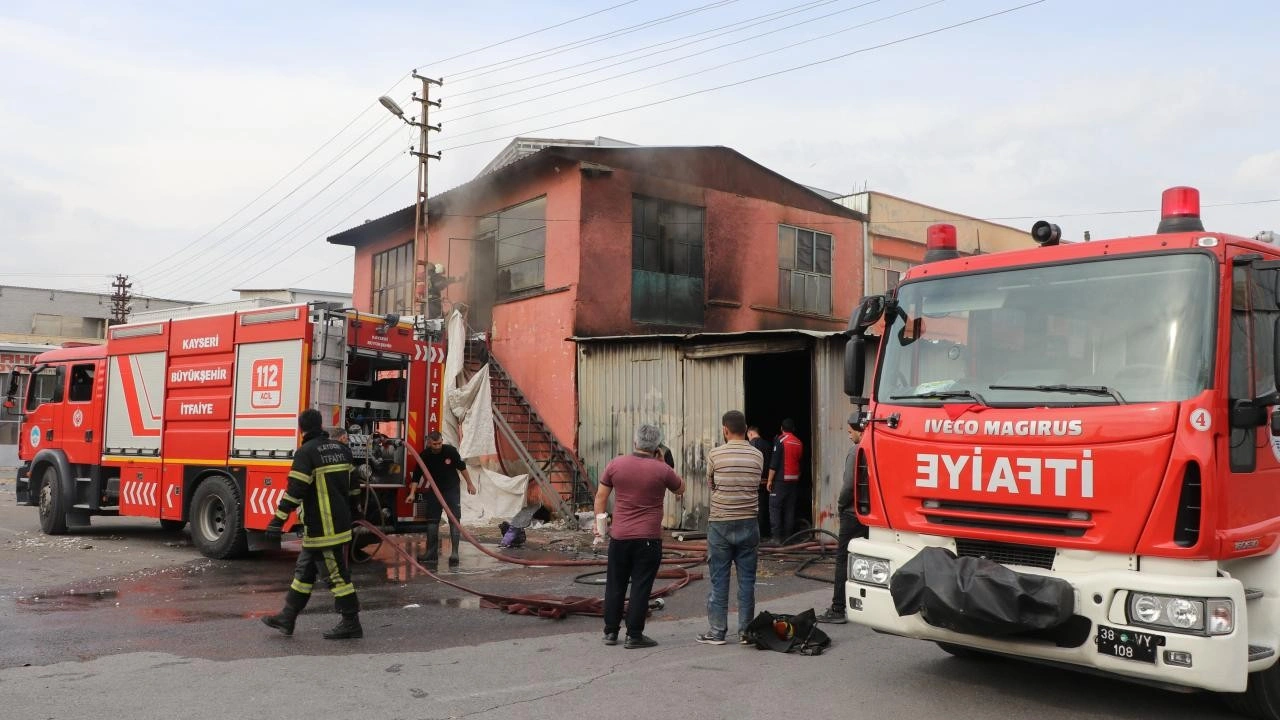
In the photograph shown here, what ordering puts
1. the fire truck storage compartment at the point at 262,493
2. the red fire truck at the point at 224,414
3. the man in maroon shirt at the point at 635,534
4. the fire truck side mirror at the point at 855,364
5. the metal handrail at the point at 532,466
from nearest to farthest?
the fire truck side mirror at the point at 855,364 < the man in maroon shirt at the point at 635,534 < the fire truck storage compartment at the point at 262,493 < the red fire truck at the point at 224,414 < the metal handrail at the point at 532,466

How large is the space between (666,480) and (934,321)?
2.30 metres

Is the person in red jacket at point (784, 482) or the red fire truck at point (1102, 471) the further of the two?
the person in red jacket at point (784, 482)

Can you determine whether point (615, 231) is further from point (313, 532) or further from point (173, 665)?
point (173, 665)

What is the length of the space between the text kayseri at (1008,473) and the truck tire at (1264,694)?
1442 mm

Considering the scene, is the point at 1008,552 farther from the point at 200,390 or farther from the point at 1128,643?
the point at 200,390

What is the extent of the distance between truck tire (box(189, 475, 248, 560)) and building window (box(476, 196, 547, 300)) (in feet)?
28.3

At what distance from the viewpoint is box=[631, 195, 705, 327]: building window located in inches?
759

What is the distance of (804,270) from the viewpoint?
22578mm

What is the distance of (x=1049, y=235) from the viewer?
5.99 m

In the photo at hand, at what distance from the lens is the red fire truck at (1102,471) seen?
4777mm

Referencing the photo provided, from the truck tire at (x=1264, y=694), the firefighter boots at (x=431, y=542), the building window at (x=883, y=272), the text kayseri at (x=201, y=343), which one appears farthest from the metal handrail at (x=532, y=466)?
the truck tire at (x=1264, y=694)

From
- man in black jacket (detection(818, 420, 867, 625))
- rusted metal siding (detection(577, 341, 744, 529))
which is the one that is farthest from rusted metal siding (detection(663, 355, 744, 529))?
man in black jacket (detection(818, 420, 867, 625))

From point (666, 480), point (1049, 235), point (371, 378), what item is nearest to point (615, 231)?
point (371, 378)

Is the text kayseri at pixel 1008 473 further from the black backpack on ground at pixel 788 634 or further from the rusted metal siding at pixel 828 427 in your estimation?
the rusted metal siding at pixel 828 427
